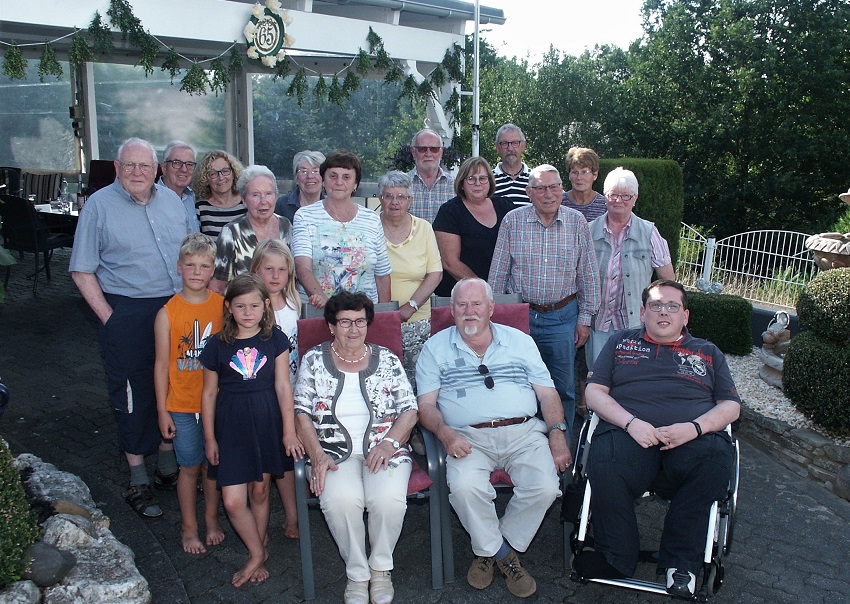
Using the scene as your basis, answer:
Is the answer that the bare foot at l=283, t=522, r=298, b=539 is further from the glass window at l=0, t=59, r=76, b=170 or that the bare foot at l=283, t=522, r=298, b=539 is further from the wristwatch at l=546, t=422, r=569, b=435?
the glass window at l=0, t=59, r=76, b=170

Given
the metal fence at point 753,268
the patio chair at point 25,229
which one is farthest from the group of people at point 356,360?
the metal fence at point 753,268

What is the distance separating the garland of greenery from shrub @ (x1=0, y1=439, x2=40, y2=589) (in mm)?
5570

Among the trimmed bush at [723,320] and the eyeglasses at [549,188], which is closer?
the eyeglasses at [549,188]

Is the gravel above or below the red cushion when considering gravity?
below

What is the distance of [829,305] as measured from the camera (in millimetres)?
4426

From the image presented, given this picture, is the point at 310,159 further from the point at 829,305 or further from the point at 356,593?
the point at 829,305

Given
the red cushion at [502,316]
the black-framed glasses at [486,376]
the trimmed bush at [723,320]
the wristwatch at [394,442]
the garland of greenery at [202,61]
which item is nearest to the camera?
the wristwatch at [394,442]

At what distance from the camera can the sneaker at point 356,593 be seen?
2.99m

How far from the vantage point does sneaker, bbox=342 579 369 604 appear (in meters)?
2.99

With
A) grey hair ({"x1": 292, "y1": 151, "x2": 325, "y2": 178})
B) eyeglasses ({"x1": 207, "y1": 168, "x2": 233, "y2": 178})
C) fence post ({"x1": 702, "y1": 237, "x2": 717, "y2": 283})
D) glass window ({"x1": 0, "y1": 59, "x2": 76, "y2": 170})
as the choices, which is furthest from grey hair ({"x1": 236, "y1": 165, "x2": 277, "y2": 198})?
glass window ({"x1": 0, "y1": 59, "x2": 76, "y2": 170})

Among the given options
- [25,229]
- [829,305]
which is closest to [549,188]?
[829,305]

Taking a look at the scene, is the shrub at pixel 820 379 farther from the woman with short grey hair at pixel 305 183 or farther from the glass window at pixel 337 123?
the glass window at pixel 337 123

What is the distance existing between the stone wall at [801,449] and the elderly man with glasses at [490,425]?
5.57ft

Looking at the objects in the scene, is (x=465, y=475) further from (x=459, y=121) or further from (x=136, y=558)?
(x=459, y=121)
